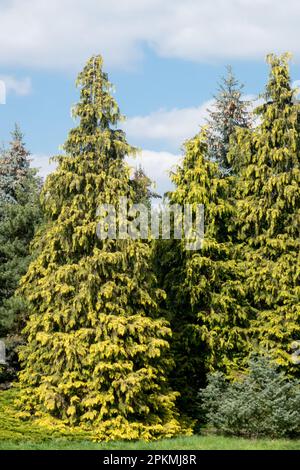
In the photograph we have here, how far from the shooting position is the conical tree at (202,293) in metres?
21.5

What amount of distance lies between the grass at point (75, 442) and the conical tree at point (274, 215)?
4.21m

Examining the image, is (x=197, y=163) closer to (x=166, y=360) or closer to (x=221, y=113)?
(x=166, y=360)

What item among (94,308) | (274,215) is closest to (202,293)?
(274,215)

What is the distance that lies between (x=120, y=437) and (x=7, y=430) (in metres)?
2.78

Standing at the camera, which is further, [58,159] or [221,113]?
[221,113]

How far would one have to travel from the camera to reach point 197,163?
22.6 m

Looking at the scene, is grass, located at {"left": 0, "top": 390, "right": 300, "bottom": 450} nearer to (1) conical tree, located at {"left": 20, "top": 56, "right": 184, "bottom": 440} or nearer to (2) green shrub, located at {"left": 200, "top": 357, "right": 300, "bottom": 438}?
(1) conical tree, located at {"left": 20, "top": 56, "right": 184, "bottom": 440}

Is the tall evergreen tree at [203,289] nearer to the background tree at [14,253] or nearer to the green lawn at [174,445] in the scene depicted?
the green lawn at [174,445]

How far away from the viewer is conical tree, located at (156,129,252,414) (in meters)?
21.5

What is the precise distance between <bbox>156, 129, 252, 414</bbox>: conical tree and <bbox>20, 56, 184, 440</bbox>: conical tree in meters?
2.47

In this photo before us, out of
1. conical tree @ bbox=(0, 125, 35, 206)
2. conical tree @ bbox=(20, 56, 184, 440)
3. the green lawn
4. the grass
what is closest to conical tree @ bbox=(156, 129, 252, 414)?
conical tree @ bbox=(20, 56, 184, 440)

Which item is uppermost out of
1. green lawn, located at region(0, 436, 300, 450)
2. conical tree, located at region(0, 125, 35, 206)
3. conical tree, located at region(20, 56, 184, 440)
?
conical tree, located at region(0, 125, 35, 206)

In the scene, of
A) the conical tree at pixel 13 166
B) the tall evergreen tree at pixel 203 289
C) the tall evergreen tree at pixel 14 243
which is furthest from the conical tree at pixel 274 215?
the conical tree at pixel 13 166

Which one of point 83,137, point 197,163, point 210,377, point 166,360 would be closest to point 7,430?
point 166,360
